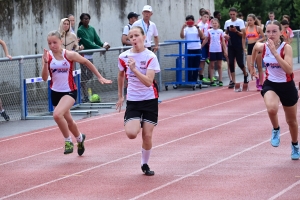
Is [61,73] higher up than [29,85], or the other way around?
[61,73]

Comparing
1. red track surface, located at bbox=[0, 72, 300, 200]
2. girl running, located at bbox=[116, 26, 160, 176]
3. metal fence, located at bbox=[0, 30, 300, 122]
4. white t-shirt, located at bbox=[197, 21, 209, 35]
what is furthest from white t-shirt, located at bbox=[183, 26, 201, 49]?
girl running, located at bbox=[116, 26, 160, 176]

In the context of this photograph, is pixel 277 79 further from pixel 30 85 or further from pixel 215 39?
pixel 215 39

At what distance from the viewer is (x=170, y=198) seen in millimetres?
8773

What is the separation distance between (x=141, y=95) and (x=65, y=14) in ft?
36.3

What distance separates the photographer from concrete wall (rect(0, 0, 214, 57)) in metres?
19.1

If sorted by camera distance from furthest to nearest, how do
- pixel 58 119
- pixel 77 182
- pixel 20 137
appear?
pixel 20 137 < pixel 58 119 < pixel 77 182

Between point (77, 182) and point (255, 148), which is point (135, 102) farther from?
point (255, 148)

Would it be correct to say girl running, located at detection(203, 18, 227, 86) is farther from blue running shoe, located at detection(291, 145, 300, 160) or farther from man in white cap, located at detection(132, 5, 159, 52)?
blue running shoe, located at detection(291, 145, 300, 160)

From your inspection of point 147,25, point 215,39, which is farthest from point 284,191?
point 215,39

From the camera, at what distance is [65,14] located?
20.8 meters

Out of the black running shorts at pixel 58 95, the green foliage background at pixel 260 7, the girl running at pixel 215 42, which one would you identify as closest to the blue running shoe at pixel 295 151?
the black running shorts at pixel 58 95

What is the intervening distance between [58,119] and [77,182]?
1885 millimetres

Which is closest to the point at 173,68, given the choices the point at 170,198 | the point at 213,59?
the point at 213,59

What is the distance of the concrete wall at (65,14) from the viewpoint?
62.6 feet
